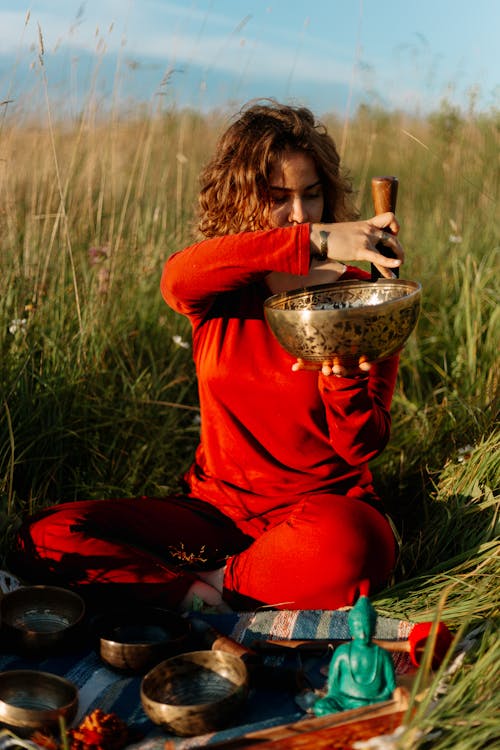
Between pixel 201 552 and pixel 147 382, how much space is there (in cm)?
116

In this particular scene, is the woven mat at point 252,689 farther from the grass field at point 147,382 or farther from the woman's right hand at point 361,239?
the woman's right hand at point 361,239

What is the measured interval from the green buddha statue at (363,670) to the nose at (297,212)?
45.7 inches

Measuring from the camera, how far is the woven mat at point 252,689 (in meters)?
1.97

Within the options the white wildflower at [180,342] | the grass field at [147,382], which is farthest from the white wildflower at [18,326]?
the white wildflower at [180,342]

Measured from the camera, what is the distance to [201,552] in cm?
267

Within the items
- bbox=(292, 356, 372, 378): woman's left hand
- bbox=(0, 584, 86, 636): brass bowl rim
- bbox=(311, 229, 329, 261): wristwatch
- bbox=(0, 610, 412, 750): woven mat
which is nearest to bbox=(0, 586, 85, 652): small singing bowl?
bbox=(0, 584, 86, 636): brass bowl rim

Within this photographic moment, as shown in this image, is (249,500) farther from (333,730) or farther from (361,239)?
(333,730)

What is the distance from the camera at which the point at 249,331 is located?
2762 mm

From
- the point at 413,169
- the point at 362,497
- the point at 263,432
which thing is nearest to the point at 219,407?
the point at 263,432

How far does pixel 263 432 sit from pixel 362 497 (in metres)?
0.37

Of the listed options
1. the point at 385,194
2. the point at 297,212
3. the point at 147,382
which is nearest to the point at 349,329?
the point at 385,194

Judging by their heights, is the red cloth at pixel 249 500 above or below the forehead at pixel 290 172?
below

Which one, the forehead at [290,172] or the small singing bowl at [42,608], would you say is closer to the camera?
the small singing bowl at [42,608]

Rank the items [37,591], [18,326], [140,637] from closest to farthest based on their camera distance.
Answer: [140,637]
[37,591]
[18,326]
